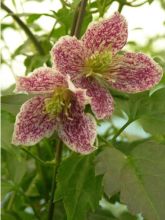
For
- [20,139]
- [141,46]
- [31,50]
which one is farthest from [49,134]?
[141,46]

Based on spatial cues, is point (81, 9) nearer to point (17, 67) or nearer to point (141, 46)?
point (17, 67)

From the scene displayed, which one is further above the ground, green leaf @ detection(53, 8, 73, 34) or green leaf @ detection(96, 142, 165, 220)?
green leaf @ detection(53, 8, 73, 34)

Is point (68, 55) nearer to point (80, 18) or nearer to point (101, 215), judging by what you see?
point (80, 18)

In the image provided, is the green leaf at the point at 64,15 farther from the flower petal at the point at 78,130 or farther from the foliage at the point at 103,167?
the flower petal at the point at 78,130

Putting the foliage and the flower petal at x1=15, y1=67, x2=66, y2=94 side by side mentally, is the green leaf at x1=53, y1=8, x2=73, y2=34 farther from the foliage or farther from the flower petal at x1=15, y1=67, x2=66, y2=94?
the flower petal at x1=15, y1=67, x2=66, y2=94

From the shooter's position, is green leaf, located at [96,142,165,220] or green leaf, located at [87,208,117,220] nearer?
green leaf, located at [96,142,165,220]

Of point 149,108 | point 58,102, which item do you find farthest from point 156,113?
point 58,102

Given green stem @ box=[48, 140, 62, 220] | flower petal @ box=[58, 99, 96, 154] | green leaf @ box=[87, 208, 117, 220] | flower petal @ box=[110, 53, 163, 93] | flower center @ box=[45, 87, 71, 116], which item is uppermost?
flower petal @ box=[110, 53, 163, 93]

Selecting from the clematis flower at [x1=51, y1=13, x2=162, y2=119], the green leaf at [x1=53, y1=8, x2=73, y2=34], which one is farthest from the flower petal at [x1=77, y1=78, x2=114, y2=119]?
the green leaf at [x1=53, y1=8, x2=73, y2=34]
